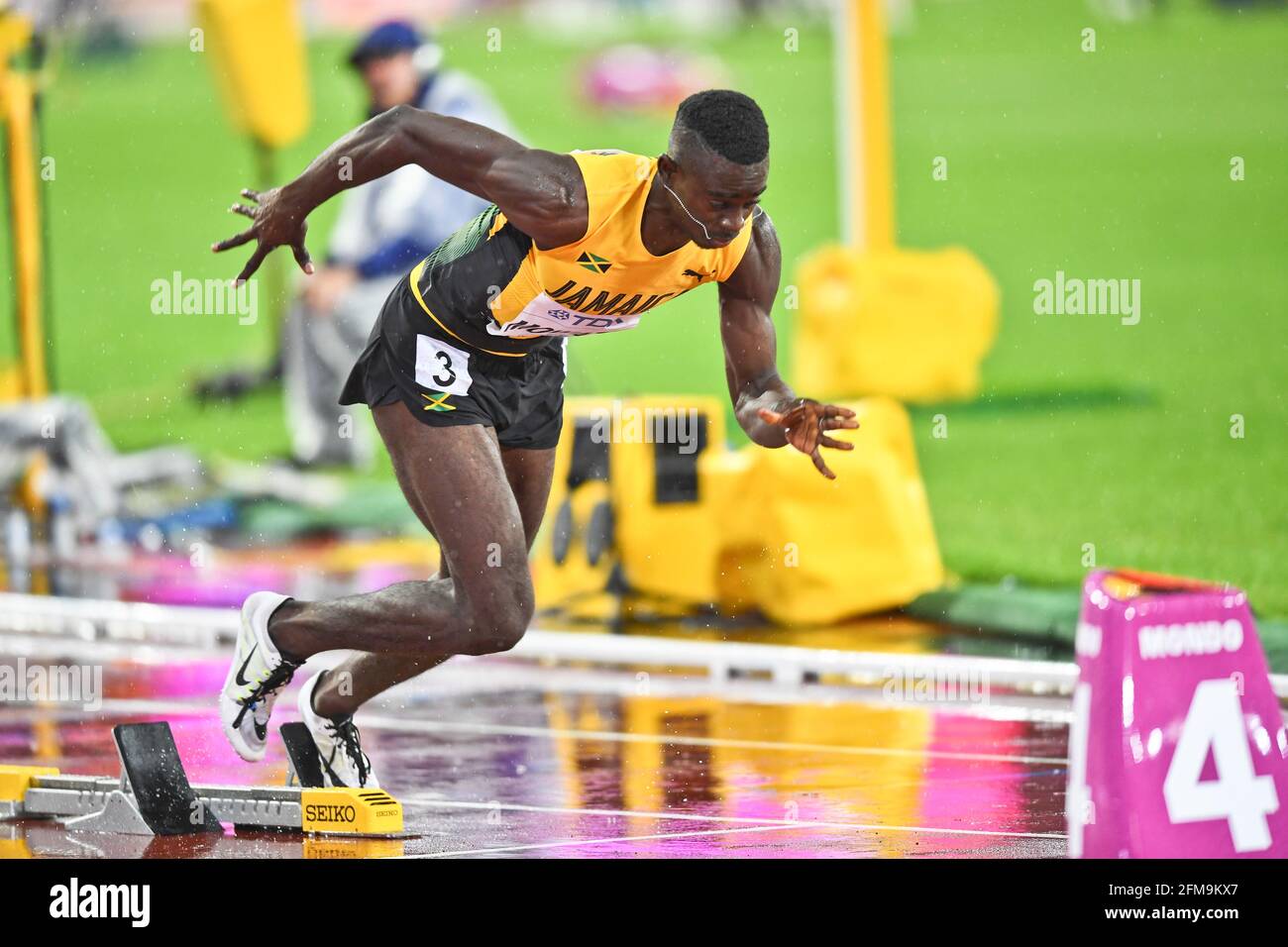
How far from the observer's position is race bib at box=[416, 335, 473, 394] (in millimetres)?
6508

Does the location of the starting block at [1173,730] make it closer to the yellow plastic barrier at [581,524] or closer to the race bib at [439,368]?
the race bib at [439,368]

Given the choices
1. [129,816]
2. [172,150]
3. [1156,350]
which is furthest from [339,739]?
[172,150]

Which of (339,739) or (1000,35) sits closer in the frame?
(339,739)

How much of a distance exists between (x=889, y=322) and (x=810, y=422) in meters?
11.3

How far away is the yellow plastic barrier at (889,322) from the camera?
16672 mm

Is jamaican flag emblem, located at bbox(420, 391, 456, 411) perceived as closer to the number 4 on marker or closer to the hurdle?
the number 4 on marker

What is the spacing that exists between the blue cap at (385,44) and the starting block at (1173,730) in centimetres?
848

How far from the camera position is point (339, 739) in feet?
22.6

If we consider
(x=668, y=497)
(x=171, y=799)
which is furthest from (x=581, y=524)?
(x=171, y=799)

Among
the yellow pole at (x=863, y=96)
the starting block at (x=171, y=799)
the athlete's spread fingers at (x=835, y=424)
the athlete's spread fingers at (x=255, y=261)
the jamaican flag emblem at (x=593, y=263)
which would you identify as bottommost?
the starting block at (x=171, y=799)

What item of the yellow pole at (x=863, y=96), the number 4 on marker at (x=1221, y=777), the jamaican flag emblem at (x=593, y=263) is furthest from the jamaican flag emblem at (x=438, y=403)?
the yellow pole at (x=863, y=96)

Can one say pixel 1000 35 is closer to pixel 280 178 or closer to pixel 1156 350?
pixel 280 178

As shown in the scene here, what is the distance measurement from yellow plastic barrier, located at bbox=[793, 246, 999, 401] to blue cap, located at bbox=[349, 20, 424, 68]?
15.5 ft
